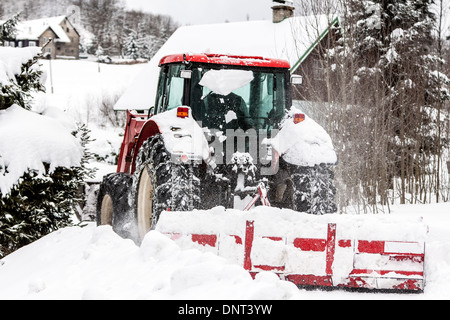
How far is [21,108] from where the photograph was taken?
7.33 meters

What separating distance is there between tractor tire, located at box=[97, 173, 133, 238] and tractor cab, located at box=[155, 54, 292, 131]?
1.28 metres

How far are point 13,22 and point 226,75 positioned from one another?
13.6ft

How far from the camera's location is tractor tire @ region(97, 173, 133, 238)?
7.65 meters

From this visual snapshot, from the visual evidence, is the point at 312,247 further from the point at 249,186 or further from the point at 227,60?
the point at 227,60

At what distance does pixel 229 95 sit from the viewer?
272 inches

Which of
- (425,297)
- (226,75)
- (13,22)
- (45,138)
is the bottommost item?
(425,297)

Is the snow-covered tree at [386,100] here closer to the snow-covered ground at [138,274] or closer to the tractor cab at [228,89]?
the tractor cab at [228,89]

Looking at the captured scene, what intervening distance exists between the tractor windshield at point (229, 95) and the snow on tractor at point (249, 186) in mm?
12

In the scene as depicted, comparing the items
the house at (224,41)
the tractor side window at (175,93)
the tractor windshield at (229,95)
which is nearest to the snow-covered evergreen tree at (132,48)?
the house at (224,41)

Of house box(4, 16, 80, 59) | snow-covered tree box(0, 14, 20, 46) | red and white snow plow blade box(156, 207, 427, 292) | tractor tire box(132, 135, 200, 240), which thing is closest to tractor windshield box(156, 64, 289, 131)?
tractor tire box(132, 135, 200, 240)

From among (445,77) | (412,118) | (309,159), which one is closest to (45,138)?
(309,159)

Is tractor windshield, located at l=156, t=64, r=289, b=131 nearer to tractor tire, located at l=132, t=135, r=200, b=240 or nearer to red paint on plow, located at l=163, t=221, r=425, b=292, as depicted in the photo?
tractor tire, located at l=132, t=135, r=200, b=240
